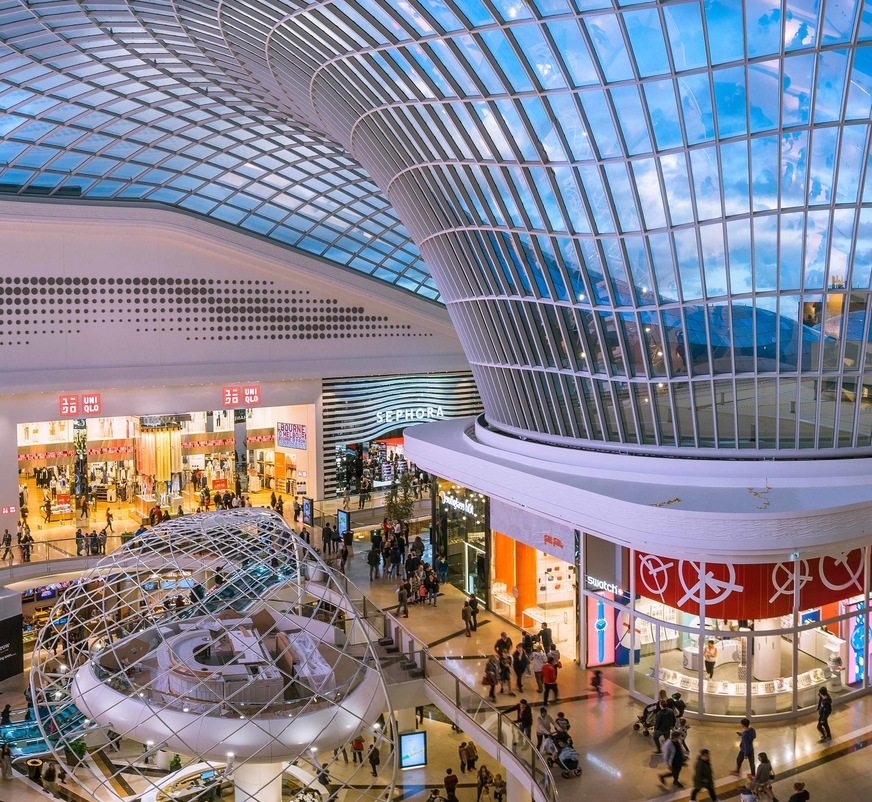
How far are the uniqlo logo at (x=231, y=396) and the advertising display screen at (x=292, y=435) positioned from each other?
409 cm

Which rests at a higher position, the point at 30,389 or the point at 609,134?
the point at 609,134

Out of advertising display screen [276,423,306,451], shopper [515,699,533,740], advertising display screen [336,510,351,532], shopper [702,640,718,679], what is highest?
advertising display screen [276,423,306,451]

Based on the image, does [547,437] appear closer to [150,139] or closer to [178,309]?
[178,309]

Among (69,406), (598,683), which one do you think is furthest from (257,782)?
(69,406)

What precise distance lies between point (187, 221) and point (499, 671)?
92.1 ft

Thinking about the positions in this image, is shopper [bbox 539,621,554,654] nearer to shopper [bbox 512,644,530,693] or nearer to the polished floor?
the polished floor

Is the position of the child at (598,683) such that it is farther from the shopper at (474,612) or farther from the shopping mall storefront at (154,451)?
the shopping mall storefront at (154,451)

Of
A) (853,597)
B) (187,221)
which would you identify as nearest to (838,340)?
(853,597)

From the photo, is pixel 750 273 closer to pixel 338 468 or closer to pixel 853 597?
pixel 853 597

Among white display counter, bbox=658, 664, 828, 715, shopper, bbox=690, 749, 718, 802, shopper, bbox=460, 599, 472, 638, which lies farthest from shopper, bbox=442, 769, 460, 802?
shopper, bbox=690, 749, 718, 802

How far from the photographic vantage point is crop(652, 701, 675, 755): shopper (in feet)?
65.4

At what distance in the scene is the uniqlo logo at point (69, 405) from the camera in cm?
4075

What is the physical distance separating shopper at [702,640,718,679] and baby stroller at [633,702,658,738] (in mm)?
1871

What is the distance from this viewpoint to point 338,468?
1921 inches
